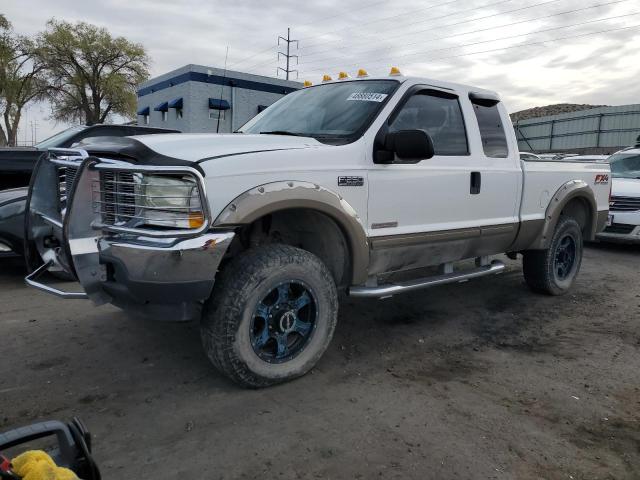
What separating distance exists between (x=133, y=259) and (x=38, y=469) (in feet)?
4.63

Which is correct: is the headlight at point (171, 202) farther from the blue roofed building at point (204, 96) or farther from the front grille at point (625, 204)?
the blue roofed building at point (204, 96)

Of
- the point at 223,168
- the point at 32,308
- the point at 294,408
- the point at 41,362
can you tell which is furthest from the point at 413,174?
the point at 32,308

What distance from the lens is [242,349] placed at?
2.97 meters

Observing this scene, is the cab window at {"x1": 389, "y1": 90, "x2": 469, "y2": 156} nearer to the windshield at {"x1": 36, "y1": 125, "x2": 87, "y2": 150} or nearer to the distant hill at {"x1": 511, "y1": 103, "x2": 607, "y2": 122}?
the windshield at {"x1": 36, "y1": 125, "x2": 87, "y2": 150}

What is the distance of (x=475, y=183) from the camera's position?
430cm

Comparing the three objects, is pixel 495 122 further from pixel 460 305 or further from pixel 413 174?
pixel 460 305

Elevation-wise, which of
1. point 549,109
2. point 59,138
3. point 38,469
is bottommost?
point 38,469

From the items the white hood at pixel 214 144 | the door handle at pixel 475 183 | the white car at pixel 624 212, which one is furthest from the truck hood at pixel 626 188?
the white hood at pixel 214 144

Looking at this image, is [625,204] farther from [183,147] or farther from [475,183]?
[183,147]

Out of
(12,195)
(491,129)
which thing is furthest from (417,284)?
(12,195)

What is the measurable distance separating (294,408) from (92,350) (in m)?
1.69

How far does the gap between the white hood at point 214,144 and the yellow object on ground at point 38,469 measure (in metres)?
1.70

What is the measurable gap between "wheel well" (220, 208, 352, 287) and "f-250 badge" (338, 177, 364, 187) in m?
0.24

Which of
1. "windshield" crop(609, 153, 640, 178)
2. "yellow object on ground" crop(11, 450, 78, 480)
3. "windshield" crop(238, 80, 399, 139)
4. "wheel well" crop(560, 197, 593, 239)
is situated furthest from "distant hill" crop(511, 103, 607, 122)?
"yellow object on ground" crop(11, 450, 78, 480)
